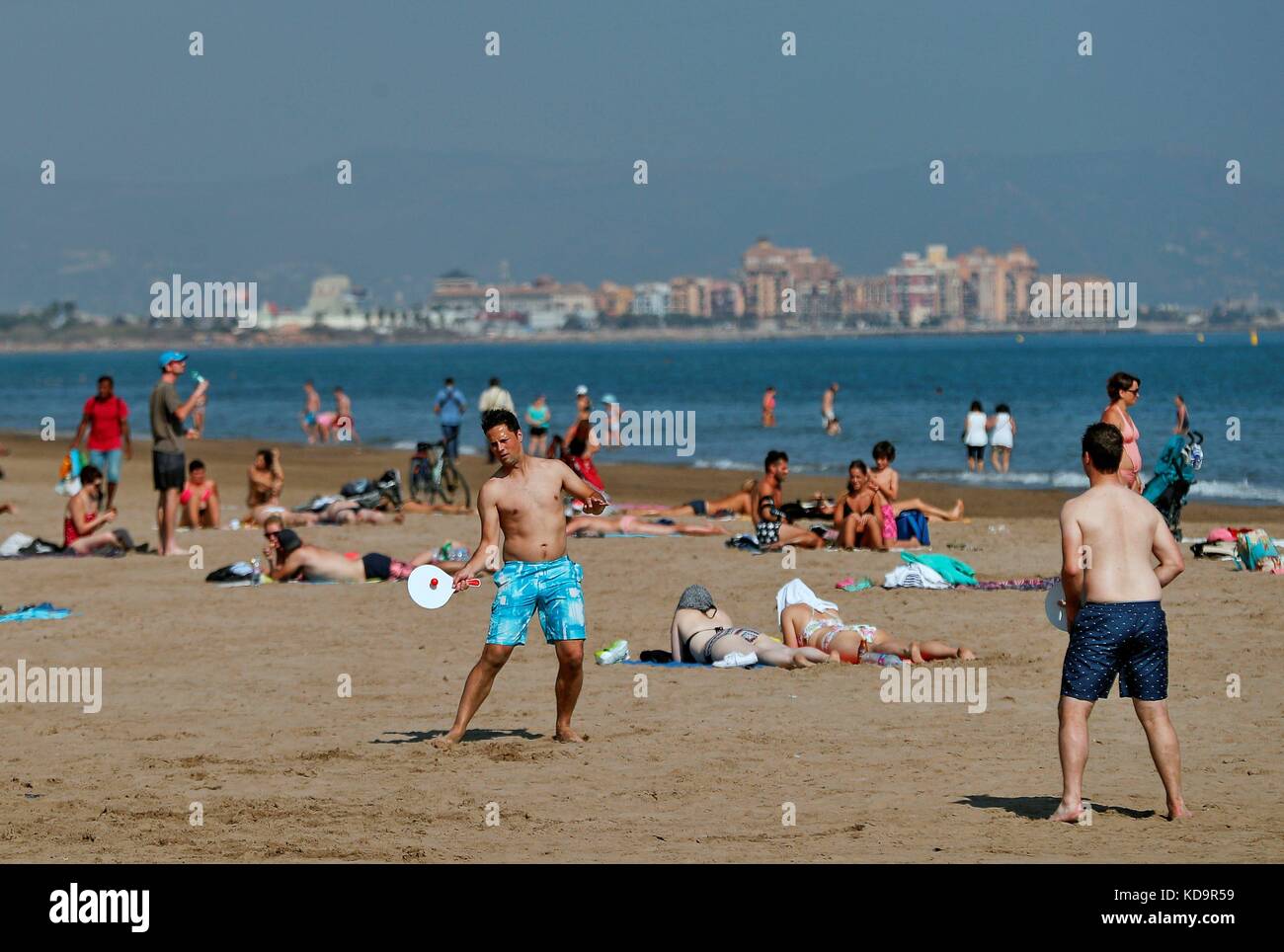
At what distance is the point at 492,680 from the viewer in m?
9.23

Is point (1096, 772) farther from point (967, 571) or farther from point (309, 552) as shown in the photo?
point (309, 552)

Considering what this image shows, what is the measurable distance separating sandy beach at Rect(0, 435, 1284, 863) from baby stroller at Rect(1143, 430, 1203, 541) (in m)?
0.73

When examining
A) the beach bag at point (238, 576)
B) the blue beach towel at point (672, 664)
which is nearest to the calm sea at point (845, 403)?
the beach bag at point (238, 576)

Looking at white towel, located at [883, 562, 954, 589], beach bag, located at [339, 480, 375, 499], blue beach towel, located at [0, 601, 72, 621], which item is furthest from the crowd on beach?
blue beach towel, located at [0, 601, 72, 621]

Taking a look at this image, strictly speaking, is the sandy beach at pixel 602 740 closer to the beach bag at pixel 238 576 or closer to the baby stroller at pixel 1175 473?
the beach bag at pixel 238 576

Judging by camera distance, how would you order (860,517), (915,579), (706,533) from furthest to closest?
1. (706,533)
2. (860,517)
3. (915,579)

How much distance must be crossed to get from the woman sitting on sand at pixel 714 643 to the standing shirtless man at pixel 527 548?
107 inches

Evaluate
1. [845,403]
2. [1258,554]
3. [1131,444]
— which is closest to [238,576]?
[1131,444]

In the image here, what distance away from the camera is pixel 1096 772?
8531 mm

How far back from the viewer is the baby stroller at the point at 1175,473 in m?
15.5

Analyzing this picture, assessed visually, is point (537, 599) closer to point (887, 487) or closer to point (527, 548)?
point (527, 548)

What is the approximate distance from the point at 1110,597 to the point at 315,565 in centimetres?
967
